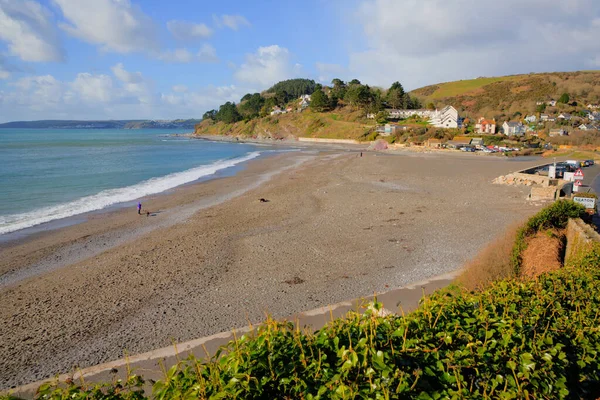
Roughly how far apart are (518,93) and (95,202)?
137701mm

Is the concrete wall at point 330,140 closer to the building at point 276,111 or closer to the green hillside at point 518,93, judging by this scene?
the building at point 276,111

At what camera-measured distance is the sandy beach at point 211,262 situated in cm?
→ 921

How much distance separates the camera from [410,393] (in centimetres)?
246

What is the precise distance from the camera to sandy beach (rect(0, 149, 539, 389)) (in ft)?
30.2

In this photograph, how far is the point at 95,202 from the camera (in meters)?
26.3

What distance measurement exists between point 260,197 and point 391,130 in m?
63.2

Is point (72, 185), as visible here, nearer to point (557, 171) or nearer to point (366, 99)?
point (557, 171)

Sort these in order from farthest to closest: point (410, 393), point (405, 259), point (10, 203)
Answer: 1. point (10, 203)
2. point (405, 259)
3. point (410, 393)

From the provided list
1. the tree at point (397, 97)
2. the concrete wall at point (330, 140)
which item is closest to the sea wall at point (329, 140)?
the concrete wall at point (330, 140)

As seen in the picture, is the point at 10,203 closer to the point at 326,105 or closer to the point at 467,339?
the point at 467,339

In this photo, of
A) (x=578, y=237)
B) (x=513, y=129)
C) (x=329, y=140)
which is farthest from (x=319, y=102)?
(x=578, y=237)

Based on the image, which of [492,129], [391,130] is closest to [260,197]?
[391,130]

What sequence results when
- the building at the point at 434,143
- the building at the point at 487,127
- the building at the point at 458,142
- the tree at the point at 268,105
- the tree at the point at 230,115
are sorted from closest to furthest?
1. the building at the point at 458,142
2. the building at the point at 434,143
3. the building at the point at 487,127
4. the tree at the point at 268,105
5. the tree at the point at 230,115

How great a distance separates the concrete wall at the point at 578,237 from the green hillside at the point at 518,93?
104377mm
